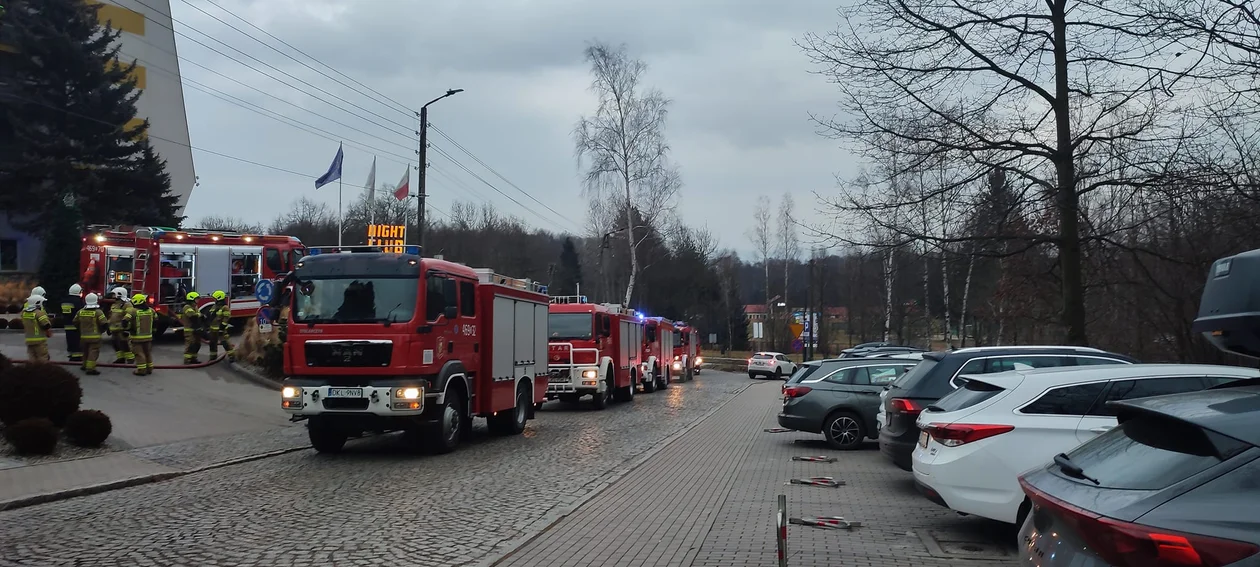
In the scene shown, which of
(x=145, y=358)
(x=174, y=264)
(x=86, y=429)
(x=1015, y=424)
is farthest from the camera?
(x=174, y=264)

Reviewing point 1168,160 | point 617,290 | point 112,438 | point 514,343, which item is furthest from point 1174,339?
point 617,290

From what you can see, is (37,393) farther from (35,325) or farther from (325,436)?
(35,325)

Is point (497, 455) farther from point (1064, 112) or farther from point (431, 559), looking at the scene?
point (1064, 112)

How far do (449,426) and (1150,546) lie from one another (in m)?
12.2

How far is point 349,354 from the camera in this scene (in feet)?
44.5

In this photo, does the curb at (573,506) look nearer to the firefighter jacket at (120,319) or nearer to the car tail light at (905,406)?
the car tail light at (905,406)

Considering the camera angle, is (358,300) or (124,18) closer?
(358,300)

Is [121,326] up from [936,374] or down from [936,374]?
up

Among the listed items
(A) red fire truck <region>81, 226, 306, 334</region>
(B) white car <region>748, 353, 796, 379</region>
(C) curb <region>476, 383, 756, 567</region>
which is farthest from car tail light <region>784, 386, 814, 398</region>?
(B) white car <region>748, 353, 796, 379</region>

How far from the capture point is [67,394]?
44.9 feet

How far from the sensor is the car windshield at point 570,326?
83.6 ft

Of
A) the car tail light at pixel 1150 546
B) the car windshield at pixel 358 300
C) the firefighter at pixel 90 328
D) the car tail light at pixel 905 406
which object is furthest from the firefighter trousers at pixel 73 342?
the car tail light at pixel 1150 546

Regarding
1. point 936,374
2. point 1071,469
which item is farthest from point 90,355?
point 1071,469

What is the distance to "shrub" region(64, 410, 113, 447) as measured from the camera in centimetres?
1315
